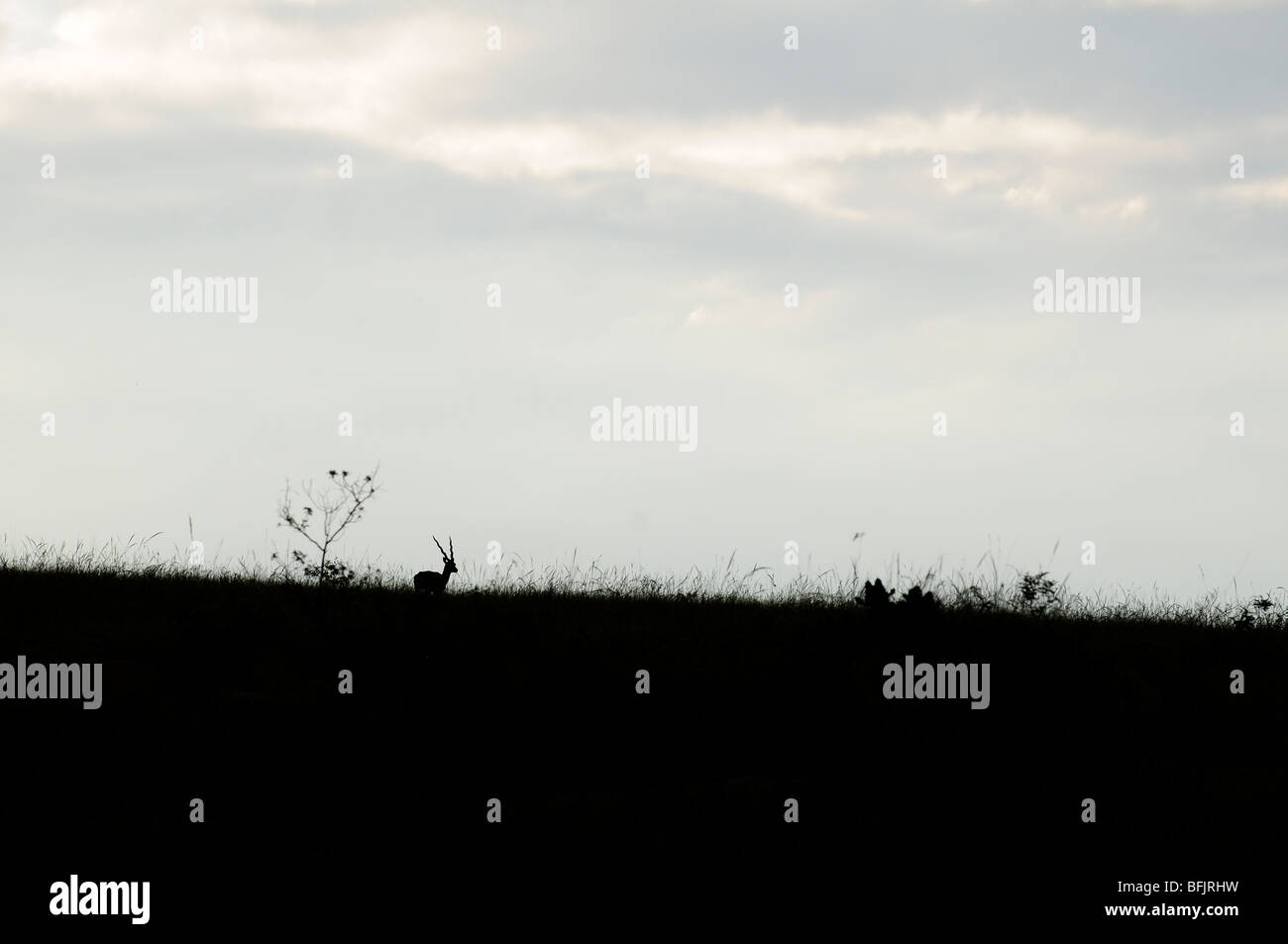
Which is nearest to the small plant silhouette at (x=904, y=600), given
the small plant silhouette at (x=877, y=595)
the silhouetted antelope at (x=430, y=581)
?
the small plant silhouette at (x=877, y=595)

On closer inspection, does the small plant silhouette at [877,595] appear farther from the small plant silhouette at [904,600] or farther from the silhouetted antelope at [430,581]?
the silhouetted antelope at [430,581]

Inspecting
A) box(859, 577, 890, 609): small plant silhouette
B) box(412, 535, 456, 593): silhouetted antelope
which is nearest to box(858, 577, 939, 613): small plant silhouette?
box(859, 577, 890, 609): small plant silhouette

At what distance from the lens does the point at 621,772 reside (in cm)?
1018

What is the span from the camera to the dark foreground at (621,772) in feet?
26.5

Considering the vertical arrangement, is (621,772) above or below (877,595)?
below

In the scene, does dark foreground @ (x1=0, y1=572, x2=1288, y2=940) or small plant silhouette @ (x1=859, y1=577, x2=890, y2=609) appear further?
small plant silhouette @ (x1=859, y1=577, x2=890, y2=609)

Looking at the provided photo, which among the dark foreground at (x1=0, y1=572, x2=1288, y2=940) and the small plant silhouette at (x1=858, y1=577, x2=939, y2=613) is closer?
the dark foreground at (x1=0, y1=572, x2=1288, y2=940)

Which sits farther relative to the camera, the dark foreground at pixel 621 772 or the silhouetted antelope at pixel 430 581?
the silhouetted antelope at pixel 430 581

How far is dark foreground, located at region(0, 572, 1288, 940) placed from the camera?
8.09m

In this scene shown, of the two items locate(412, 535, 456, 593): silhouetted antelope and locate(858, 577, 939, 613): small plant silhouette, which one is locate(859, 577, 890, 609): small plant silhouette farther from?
locate(412, 535, 456, 593): silhouetted antelope

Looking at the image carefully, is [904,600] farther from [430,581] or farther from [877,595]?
[430,581]

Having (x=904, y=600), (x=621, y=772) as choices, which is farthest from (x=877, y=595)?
(x=621, y=772)

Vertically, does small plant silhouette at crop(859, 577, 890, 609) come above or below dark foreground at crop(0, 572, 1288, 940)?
above
